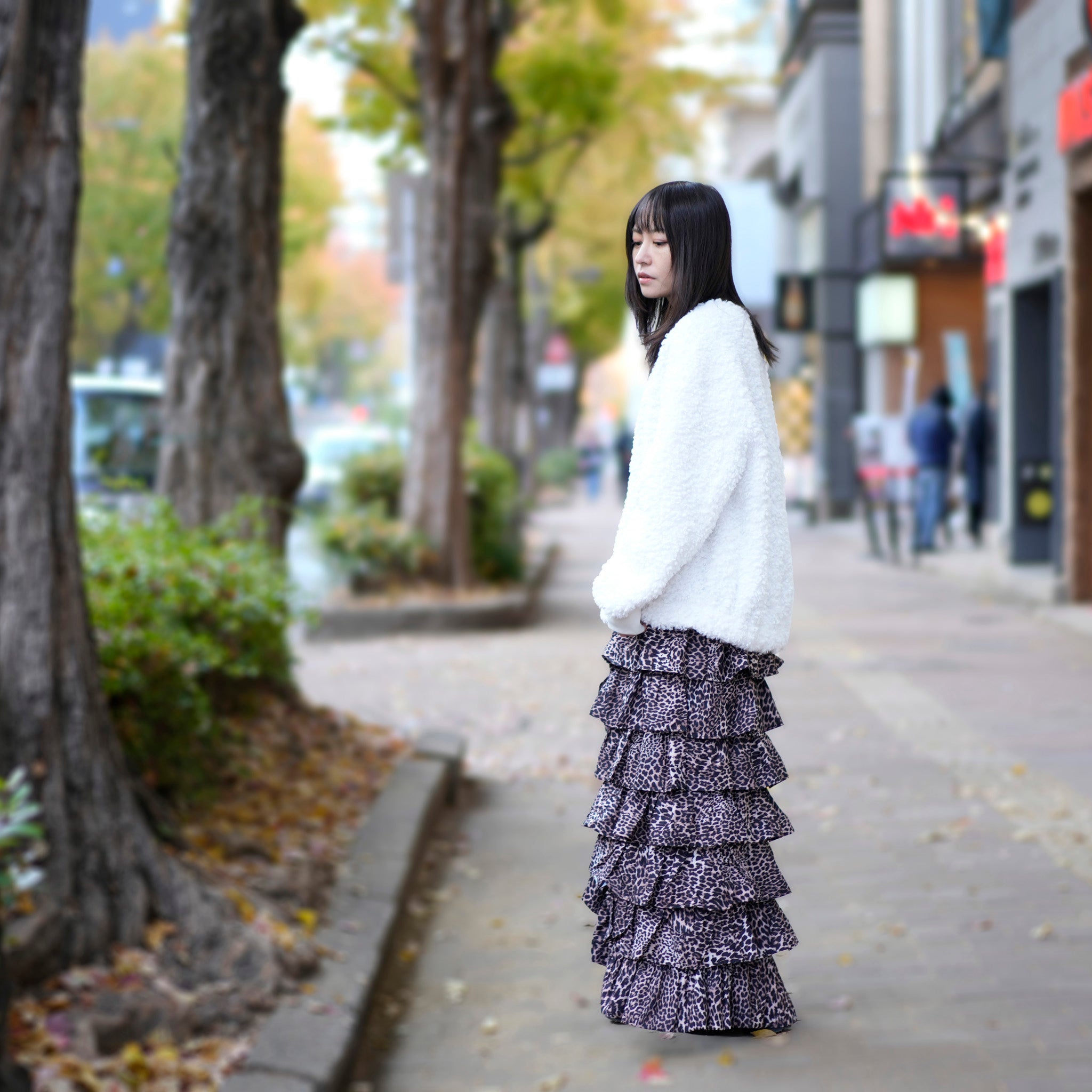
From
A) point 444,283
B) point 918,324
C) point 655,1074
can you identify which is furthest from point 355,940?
point 918,324

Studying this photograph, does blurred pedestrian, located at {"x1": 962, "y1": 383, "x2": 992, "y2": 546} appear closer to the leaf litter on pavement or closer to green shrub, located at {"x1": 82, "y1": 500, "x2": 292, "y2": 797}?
the leaf litter on pavement

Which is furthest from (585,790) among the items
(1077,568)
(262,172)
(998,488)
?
(998,488)

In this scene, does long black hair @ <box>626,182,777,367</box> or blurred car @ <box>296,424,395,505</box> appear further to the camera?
blurred car @ <box>296,424,395,505</box>

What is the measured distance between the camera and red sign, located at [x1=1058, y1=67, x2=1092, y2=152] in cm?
1409

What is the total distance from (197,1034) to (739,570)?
3.57 m

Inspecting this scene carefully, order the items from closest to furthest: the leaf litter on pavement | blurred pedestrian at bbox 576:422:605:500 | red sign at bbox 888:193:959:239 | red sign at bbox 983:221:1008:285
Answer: the leaf litter on pavement
red sign at bbox 983:221:1008:285
red sign at bbox 888:193:959:239
blurred pedestrian at bbox 576:422:605:500

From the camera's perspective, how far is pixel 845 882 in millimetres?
6578

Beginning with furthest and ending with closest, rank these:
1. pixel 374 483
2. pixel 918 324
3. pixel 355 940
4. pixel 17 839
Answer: pixel 918 324, pixel 374 483, pixel 355 940, pixel 17 839

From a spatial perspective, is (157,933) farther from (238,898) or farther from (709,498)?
(709,498)

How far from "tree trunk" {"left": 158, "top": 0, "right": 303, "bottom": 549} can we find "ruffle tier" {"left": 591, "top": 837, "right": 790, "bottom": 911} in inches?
299

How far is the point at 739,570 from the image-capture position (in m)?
1.59

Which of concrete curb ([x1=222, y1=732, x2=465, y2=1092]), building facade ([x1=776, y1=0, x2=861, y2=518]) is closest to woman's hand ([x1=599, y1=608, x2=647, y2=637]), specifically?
Result: concrete curb ([x1=222, y1=732, x2=465, y2=1092])

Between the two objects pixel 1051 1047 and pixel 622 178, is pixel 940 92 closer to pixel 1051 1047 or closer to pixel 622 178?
pixel 622 178

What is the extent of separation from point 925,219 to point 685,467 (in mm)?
23395
